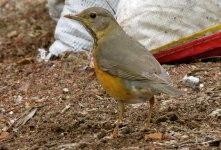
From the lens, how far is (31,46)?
8375 mm

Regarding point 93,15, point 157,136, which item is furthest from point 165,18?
point 157,136

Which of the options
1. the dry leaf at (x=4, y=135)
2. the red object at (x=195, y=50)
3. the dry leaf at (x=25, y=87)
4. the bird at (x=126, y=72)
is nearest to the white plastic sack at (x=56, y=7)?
the dry leaf at (x=25, y=87)

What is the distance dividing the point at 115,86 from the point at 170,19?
213 cm

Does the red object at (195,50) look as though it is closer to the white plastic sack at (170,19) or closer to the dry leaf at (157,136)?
the white plastic sack at (170,19)

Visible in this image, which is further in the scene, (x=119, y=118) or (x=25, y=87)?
(x=25, y=87)

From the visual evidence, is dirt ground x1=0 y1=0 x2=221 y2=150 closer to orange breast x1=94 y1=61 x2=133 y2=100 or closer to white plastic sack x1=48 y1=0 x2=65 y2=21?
orange breast x1=94 y1=61 x2=133 y2=100

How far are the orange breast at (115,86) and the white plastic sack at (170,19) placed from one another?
1.95 meters

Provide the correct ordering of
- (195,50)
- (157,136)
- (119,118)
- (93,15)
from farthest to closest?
(195,50)
(93,15)
(119,118)
(157,136)

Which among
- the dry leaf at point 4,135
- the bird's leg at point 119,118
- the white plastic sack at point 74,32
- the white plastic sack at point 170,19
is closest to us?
the bird's leg at point 119,118

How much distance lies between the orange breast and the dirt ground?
0.93ft

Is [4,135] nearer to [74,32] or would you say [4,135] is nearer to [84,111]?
[84,111]

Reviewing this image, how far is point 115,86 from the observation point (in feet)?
15.8

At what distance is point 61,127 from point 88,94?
788 millimetres

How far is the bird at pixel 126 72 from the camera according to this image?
15.3 feet
